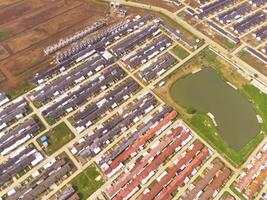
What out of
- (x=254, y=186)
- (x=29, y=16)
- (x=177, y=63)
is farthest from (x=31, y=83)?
(x=254, y=186)

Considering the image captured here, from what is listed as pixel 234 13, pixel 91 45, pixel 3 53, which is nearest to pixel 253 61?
pixel 234 13

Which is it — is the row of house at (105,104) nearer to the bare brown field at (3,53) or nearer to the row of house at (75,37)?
the row of house at (75,37)

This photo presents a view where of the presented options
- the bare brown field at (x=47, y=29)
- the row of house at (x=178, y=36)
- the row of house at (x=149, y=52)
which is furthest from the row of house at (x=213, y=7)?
the bare brown field at (x=47, y=29)

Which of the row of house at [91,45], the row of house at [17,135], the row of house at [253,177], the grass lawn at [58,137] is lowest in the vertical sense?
the row of house at [253,177]

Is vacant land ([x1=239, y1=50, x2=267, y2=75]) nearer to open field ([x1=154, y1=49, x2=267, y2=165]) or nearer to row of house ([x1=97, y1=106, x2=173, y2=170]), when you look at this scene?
open field ([x1=154, y1=49, x2=267, y2=165])

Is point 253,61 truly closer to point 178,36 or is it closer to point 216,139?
point 178,36

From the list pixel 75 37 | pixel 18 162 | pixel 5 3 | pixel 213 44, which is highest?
pixel 5 3

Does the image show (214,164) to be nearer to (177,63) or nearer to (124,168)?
(124,168)
